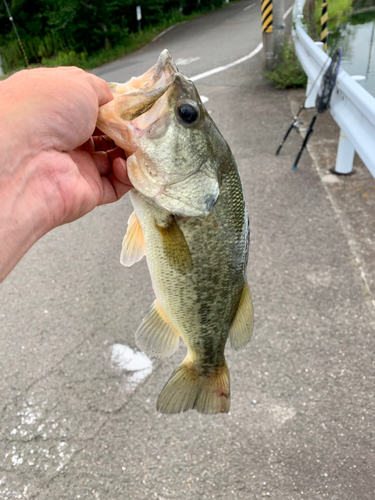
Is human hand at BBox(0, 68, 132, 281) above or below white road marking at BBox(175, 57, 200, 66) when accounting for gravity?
above

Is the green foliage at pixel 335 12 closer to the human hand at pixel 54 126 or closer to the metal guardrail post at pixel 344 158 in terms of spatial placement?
the metal guardrail post at pixel 344 158

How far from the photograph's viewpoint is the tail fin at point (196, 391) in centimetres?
182

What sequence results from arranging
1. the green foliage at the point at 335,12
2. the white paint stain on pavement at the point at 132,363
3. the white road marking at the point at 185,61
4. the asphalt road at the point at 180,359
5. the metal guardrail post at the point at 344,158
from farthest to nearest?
the white road marking at the point at 185,61, the green foliage at the point at 335,12, the metal guardrail post at the point at 344,158, the white paint stain on pavement at the point at 132,363, the asphalt road at the point at 180,359

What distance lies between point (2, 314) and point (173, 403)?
2.29m

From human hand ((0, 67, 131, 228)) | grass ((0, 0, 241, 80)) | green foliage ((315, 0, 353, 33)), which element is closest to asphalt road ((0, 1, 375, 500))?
human hand ((0, 67, 131, 228))

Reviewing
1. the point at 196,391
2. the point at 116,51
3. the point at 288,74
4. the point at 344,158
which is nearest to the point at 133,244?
the point at 196,391

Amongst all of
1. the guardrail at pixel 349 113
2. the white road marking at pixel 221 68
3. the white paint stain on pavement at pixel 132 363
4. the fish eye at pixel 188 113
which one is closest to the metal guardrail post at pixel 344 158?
the guardrail at pixel 349 113

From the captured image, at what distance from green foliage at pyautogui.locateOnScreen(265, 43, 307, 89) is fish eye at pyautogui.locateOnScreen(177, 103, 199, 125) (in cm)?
718

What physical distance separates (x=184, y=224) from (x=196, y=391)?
0.87 metres

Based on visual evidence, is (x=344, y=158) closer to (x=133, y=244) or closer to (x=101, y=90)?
(x=133, y=244)

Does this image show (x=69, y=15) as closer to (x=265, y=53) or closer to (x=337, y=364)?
(x=265, y=53)

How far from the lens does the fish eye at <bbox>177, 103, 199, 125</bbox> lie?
55.4 inches

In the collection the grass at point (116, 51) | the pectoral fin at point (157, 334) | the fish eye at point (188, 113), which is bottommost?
the grass at point (116, 51)

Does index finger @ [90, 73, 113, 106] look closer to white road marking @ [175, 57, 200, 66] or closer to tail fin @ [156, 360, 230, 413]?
tail fin @ [156, 360, 230, 413]
